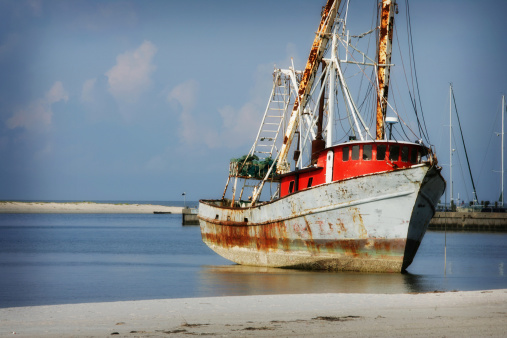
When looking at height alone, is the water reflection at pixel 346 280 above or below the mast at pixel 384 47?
below

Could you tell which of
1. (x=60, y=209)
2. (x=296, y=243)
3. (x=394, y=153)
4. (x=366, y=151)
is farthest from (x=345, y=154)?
(x=60, y=209)

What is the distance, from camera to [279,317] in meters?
12.8

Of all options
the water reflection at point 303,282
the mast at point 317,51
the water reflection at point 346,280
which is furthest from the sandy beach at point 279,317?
the mast at point 317,51

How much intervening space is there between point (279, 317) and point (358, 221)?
32.9 ft

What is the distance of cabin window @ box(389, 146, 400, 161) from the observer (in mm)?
22594

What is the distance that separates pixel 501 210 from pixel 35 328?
67970 millimetres

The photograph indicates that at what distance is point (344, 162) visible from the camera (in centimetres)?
2330

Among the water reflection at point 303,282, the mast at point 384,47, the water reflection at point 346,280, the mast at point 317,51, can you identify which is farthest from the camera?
the mast at point 384,47

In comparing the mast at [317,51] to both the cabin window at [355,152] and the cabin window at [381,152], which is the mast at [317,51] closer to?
the cabin window at [355,152]

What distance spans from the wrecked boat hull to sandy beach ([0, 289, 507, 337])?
5.77 metres

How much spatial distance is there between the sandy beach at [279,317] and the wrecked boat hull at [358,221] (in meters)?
5.77

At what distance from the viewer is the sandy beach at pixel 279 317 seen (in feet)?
36.5

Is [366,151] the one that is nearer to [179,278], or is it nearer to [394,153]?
[394,153]

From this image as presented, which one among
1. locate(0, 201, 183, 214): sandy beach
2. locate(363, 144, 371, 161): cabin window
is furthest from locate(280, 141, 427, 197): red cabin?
locate(0, 201, 183, 214): sandy beach
